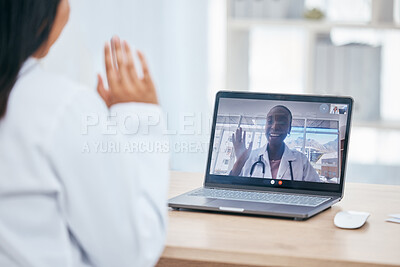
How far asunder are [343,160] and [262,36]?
1.88 m

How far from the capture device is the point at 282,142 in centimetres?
145

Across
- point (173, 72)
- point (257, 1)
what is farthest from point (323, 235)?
point (173, 72)

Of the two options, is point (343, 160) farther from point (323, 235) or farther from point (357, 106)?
point (357, 106)

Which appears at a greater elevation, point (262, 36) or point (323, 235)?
point (262, 36)

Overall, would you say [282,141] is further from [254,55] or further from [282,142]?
[254,55]

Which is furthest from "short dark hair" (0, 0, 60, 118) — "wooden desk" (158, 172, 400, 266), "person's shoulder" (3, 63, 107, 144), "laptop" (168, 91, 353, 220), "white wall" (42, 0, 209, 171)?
"white wall" (42, 0, 209, 171)

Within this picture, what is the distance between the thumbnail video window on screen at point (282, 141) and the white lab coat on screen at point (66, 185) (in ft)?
1.89

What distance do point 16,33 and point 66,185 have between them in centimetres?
25

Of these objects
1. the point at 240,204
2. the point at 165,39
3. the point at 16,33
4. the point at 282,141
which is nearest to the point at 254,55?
the point at 165,39

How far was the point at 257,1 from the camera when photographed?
9.37 feet

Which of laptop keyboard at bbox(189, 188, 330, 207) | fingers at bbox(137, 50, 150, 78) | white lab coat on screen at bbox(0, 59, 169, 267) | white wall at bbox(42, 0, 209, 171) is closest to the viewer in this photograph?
white lab coat on screen at bbox(0, 59, 169, 267)

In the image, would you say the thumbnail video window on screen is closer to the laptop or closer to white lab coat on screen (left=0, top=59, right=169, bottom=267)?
the laptop

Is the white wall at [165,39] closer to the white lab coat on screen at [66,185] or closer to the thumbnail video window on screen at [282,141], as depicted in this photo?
the thumbnail video window on screen at [282,141]

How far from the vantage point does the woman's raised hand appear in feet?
3.31
